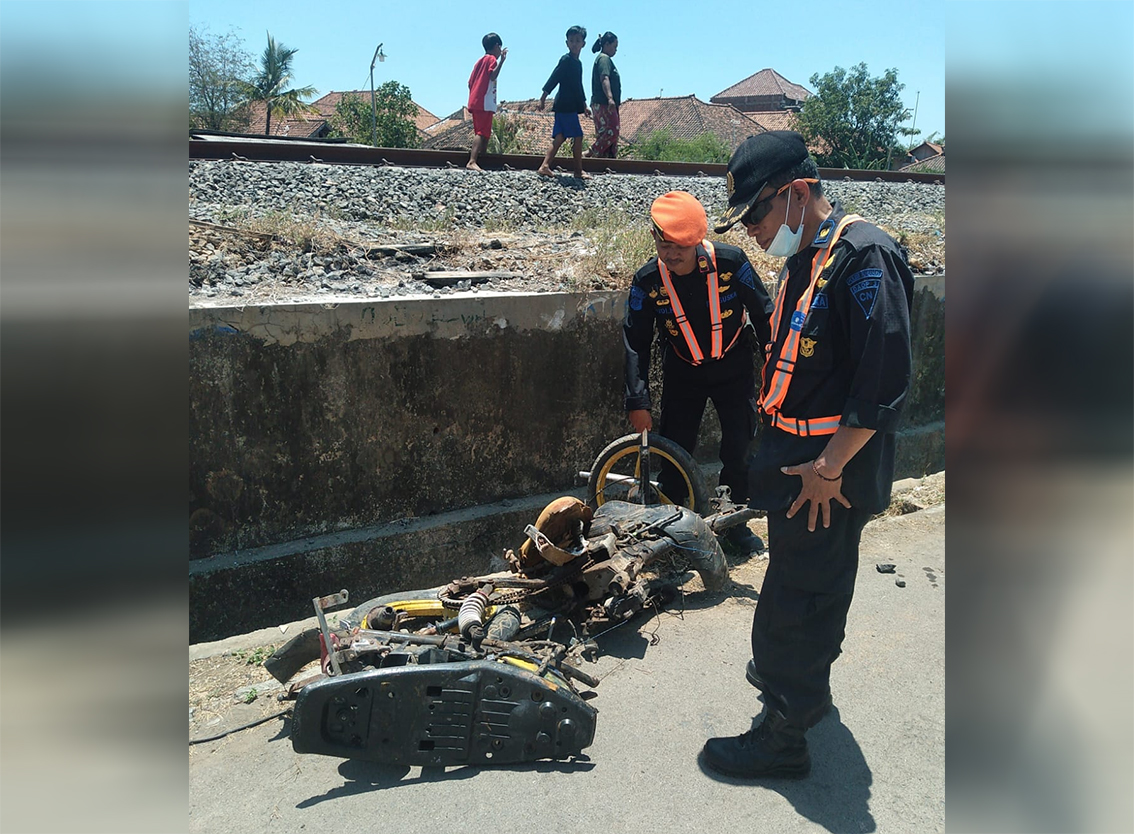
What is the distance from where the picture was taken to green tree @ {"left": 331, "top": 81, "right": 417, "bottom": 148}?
131 ft

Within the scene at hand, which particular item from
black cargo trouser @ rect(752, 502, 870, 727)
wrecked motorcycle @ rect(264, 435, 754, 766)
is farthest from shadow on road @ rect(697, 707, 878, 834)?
wrecked motorcycle @ rect(264, 435, 754, 766)

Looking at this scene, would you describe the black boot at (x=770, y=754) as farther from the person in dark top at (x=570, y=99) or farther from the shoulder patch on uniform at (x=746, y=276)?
the person in dark top at (x=570, y=99)

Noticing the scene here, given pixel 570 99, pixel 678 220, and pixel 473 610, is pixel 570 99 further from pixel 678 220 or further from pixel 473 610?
pixel 473 610

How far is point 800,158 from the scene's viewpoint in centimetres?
280

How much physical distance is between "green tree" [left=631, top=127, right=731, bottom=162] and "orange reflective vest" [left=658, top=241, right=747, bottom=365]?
34882 millimetres

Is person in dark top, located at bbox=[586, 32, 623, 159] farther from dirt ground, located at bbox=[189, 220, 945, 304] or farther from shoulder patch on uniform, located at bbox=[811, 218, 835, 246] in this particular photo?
shoulder patch on uniform, located at bbox=[811, 218, 835, 246]

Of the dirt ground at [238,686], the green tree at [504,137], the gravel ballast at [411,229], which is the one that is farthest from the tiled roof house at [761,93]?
the dirt ground at [238,686]

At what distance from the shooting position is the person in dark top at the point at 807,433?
2.59m

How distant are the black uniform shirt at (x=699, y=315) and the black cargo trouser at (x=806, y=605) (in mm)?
2060

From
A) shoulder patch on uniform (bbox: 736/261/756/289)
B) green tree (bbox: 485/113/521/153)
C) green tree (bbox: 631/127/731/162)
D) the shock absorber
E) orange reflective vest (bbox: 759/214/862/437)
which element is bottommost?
the shock absorber
